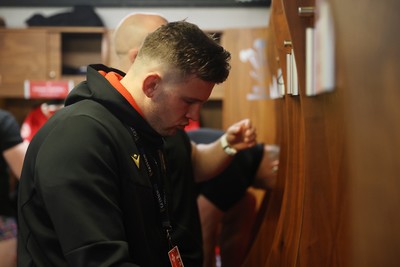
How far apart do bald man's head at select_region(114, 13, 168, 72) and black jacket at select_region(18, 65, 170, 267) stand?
553 millimetres

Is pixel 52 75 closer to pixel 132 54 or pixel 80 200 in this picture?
pixel 132 54

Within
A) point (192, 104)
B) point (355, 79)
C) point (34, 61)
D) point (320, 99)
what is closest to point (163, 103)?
point (192, 104)

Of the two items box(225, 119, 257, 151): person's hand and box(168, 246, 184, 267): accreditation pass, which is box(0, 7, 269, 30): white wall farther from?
box(168, 246, 184, 267): accreditation pass

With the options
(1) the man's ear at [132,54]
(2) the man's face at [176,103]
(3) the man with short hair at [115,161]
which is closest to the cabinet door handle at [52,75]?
(1) the man's ear at [132,54]

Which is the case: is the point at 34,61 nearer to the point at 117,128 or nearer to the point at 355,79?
the point at 117,128

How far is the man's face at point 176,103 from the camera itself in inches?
44.9

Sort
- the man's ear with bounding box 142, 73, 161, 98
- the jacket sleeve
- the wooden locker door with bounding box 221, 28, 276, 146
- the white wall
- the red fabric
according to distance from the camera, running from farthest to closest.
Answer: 1. the white wall
2. the red fabric
3. the wooden locker door with bounding box 221, 28, 276, 146
4. the man's ear with bounding box 142, 73, 161, 98
5. the jacket sleeve

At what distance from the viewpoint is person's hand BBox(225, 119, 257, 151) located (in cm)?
183

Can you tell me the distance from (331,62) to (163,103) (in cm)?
43

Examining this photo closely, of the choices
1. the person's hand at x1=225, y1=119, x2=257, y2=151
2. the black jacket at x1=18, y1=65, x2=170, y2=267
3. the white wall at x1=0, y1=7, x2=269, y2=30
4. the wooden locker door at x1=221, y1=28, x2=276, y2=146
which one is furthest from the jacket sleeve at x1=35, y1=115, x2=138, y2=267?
the white wall at x1=0, y1=7, x2=269, y2=30

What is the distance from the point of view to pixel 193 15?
4.45 m

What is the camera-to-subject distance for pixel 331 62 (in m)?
0.86

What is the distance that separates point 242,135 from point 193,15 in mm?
2799

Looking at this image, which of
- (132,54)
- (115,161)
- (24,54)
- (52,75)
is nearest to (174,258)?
(115,161)
